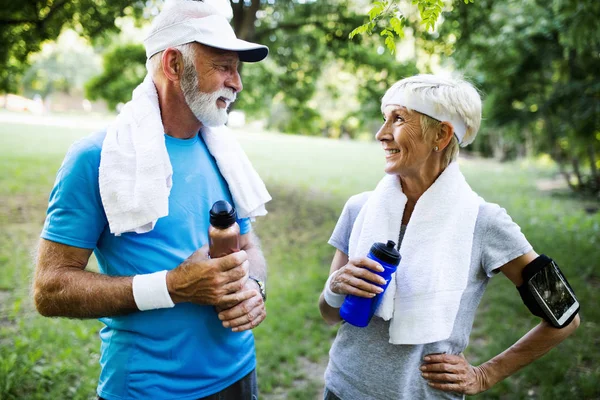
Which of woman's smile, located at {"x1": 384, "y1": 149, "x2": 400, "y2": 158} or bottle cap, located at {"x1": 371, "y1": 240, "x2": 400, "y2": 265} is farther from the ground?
woman's smile, located at {"x1": 384, "y1": 149, "x2": 400, "y2": 158}

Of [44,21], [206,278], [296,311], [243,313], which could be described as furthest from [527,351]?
[44,21]

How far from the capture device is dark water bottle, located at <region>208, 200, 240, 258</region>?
1676 mm

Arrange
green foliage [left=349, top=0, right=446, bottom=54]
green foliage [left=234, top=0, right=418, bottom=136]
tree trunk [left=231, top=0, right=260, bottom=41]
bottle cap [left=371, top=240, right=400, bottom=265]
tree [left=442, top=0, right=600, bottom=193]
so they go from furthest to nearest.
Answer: green foliage [left=234, top=0, right=418, bottom=136]
tree trunk [left=231, top=0, right=260, bottom=41]
tree [left=442, top=0, right=600, bottom=193]
bottle cap [left=371, top=240, right=400, bottom=265]
green foliage [left=349, top=0, right=446, bottom=54]

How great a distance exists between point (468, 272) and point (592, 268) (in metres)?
6.36

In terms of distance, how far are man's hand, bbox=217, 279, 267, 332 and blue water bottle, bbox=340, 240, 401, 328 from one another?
0.38 meters

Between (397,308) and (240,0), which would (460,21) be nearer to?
(240,0)

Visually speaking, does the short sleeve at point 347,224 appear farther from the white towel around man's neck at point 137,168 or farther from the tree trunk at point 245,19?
the tree trunk at point 245,19

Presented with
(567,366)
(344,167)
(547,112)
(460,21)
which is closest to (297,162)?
(344,167)

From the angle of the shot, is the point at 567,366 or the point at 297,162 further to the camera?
the point at 297,162

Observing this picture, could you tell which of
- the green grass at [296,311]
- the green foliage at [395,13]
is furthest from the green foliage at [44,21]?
the green foliage at [395,13]

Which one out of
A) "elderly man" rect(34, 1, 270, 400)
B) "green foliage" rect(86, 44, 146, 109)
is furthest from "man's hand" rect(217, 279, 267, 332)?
"green foliage" rect(86, 44, 146, 109)

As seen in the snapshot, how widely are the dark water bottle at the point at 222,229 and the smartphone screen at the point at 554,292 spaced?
1231 mm

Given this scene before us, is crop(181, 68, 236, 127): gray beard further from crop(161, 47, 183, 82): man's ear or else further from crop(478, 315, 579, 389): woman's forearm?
crop(478, 315, 579, 389): woman's forearm

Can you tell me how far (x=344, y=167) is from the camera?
62.8 ft
